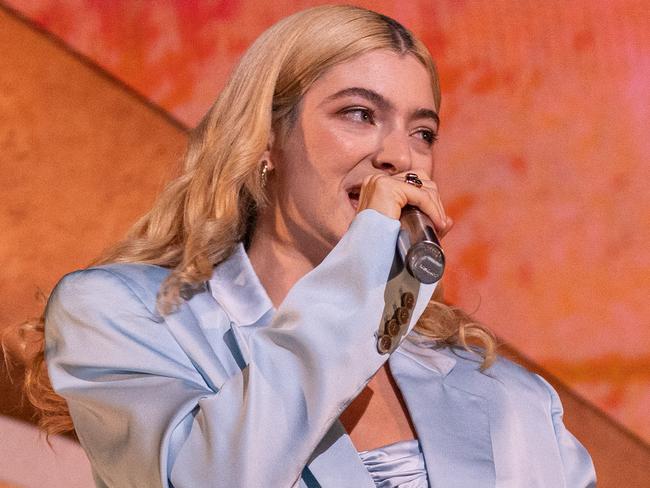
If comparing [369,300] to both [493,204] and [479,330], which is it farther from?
[493,204]

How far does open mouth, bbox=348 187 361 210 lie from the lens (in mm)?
1227

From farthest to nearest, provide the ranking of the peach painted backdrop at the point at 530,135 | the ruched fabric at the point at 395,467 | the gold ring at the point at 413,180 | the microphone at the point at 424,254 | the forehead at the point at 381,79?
1. the peach painted backdrop at the point at 530,135
2. the forehead at the point at 381,79
3. the ruched fabric at the point at 395,467
4. the gold ring at the point at 413,180
5. the microphone at the point at 424,254

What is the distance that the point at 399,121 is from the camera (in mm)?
1246

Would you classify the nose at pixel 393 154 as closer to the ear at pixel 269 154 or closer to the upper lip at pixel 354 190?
the upper lip at pixel 354 190

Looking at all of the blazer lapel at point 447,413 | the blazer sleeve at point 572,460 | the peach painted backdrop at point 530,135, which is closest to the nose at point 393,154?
the blazer lapel at point 447,413

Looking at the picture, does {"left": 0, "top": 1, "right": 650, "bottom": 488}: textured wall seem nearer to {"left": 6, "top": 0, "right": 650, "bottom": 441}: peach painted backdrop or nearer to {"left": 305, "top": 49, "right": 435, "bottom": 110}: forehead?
{"left": 6, "top": 0, "right": 650, "bottom": 441}: peach painted backdrop

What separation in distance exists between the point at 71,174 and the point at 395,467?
0.63 m

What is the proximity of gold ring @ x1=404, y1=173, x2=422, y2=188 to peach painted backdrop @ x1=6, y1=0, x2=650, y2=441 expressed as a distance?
0.63 metres

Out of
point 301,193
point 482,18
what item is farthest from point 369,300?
point 482,18

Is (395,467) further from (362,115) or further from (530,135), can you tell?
(530,135)

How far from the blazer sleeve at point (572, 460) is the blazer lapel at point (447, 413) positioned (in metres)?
0.10

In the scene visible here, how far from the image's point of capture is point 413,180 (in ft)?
3.36

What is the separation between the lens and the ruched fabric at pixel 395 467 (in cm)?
115

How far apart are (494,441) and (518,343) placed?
0.42m
